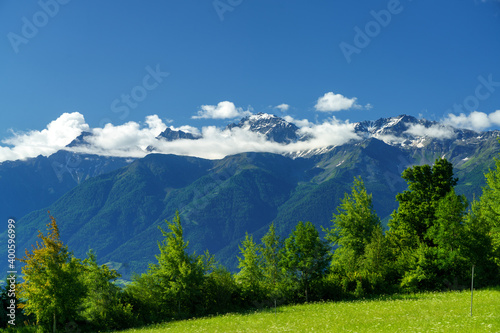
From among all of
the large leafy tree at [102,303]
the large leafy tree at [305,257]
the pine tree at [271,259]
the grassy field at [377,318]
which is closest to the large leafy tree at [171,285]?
the large leafy tree at [102,303]

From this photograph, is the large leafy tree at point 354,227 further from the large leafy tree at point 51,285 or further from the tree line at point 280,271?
the large leafy tree at point 51,285

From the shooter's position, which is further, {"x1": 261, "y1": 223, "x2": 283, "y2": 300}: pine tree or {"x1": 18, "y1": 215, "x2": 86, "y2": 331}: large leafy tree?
{"x1": 261, "y1": 223, "x2": 283, "y2": 300}: pine tree

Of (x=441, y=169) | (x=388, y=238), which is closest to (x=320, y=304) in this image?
(x=388, y=238)

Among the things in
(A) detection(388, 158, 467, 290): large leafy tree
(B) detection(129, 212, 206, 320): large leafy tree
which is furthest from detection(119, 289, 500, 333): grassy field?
(B) detection(129, 212, 206, 320): large leafy tree

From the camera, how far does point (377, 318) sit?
28766 millimetres

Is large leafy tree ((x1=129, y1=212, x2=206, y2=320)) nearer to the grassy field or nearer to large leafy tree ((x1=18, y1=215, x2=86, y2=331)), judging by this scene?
the grassy field

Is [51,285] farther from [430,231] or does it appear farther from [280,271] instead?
[430,231]

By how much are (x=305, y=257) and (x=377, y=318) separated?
19136mm

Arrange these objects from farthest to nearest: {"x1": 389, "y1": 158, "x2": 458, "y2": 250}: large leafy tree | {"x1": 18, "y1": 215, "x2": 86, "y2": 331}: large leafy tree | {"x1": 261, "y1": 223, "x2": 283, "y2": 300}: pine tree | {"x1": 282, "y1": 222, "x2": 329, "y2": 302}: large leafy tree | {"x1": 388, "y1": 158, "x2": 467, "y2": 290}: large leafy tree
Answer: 1. {"x1": 389, "y1": 158, "x2": 458, "y2": 250}: large leafy tree
2. {"x1": 261, "y1": 223, "x2": 283, "y2": 300}: pine tree
3. {"x1": 282, "y1": 222, "x2": 329, "y2": 302}: large leafy tree
4. {"x1": 388, "y1": 158, "x2": 467, "y2": 290}: large leafy tree
5. {"x1": 18, "y1": 215, "x2": 86, "y2": 331}: large leafy tree

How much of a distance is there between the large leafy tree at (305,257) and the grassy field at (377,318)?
15.1 ft

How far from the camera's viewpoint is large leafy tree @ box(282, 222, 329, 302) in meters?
47.2

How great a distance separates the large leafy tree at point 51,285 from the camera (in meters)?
35.2

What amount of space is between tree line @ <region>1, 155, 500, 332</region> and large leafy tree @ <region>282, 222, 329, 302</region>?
124 millimetres

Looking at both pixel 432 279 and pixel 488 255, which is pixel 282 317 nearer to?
pixel 432 279
